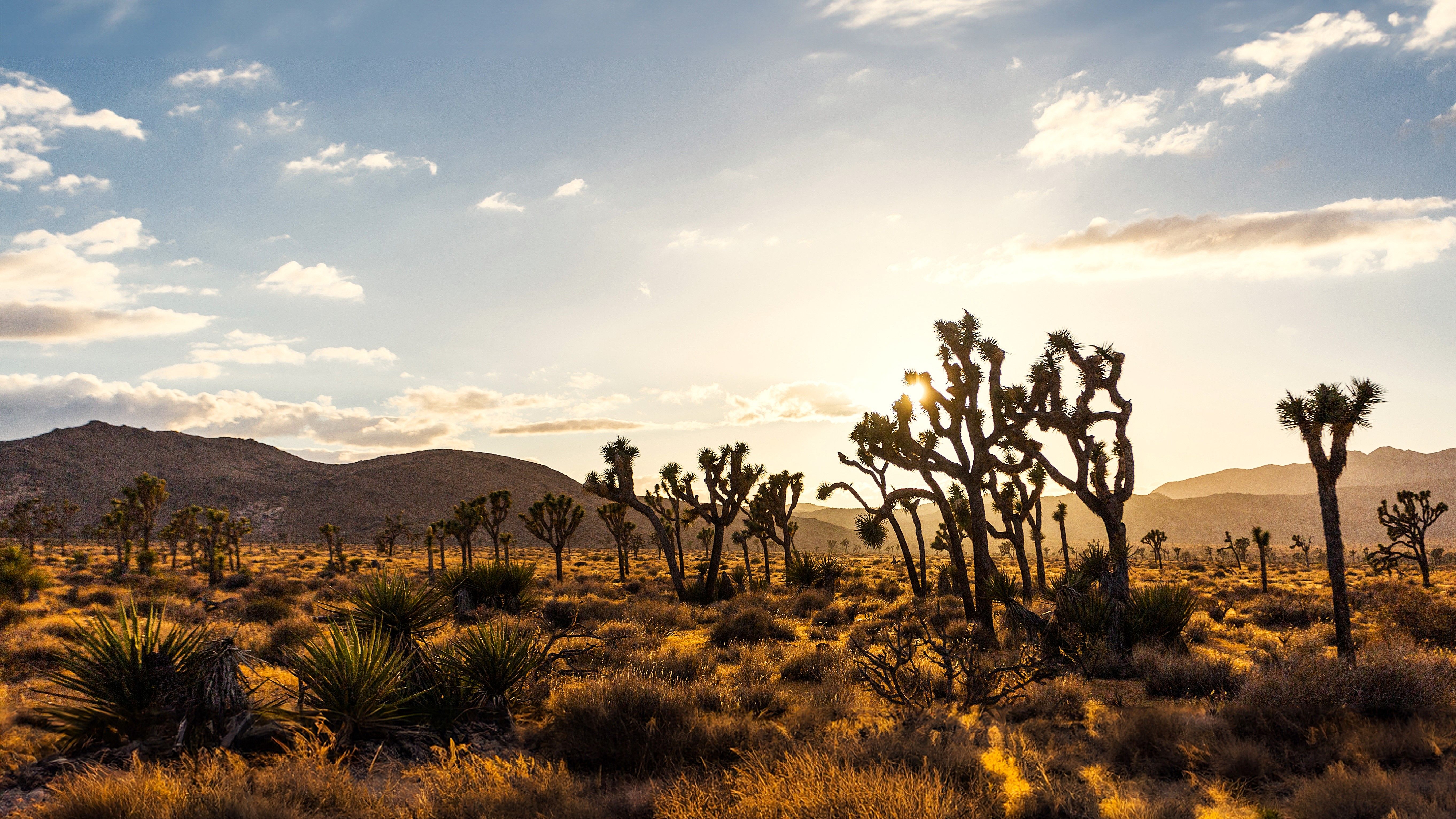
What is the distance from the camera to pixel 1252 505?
18850 cm

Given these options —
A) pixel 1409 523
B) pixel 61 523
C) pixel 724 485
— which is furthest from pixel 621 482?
pixel 61 523

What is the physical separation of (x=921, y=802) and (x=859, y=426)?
20611 mm

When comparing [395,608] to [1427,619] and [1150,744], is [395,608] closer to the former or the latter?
[1150,744]

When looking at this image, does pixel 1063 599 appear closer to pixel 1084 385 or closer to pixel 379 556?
pixel 1084 385

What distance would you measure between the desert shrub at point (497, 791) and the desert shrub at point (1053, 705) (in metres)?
6.34

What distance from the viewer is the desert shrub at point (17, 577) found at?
2211 cm

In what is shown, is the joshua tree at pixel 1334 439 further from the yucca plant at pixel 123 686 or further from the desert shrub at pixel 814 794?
the yucca plant at pixel 123 686

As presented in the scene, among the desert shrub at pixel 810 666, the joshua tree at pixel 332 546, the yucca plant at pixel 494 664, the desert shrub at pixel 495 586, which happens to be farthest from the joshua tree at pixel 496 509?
the yucca plant at pixel 494 664

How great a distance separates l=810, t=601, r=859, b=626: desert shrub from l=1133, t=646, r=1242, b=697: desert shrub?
9289 mm

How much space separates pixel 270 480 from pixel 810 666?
169 m

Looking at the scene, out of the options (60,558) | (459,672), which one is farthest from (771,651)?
(60,558)

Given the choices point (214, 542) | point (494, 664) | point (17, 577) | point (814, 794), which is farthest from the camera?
point (214, 542)

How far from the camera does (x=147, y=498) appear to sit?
46469mm

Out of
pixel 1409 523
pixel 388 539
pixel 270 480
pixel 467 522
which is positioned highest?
pixel 270 480
